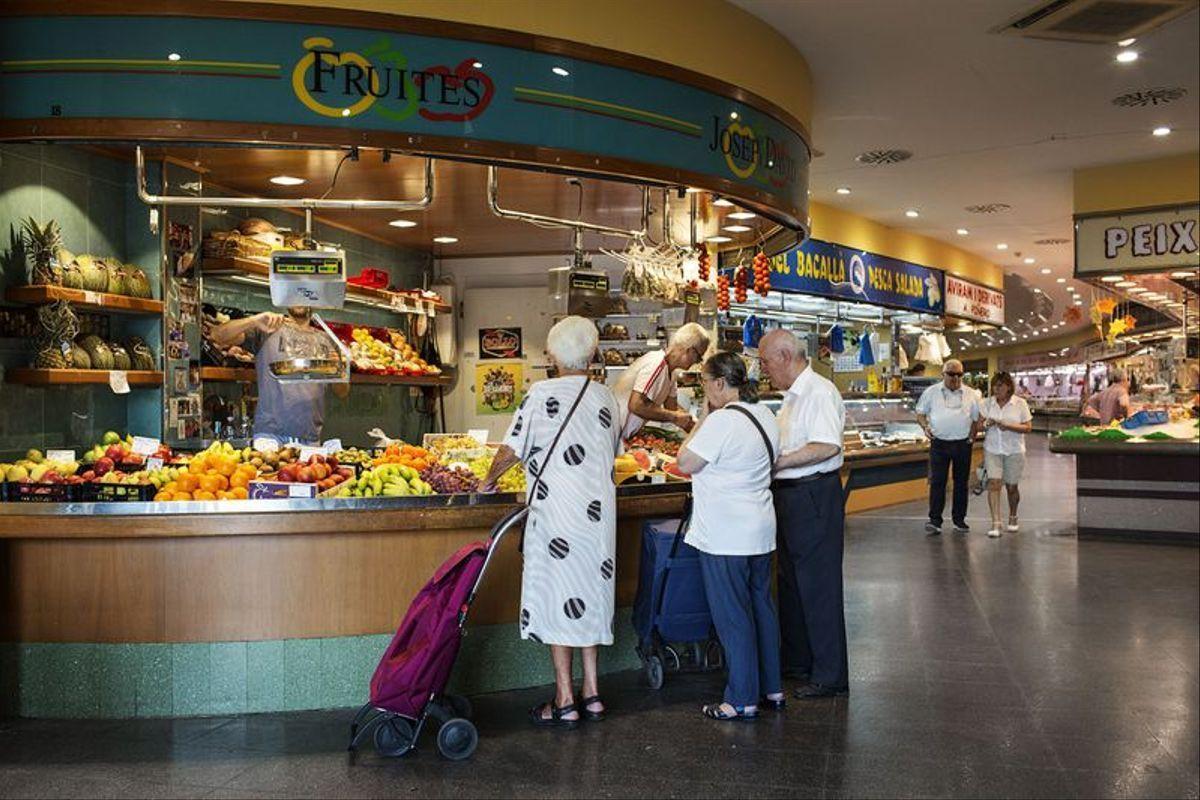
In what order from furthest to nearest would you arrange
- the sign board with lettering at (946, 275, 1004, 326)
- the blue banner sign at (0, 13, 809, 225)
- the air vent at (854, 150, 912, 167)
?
the sign board with lettering at (946, 275, 1004, 326)
the air vent at (854, 150, 912, 167)
the blue banner sign at (0, 13, 809, 225)

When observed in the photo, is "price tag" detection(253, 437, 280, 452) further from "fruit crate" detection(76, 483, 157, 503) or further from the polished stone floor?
the polished stone floor

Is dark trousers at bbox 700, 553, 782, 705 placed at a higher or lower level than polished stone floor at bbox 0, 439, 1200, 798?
higher

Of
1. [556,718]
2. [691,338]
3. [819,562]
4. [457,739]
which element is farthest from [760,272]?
[457,739]

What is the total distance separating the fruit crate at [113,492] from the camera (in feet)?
16.4

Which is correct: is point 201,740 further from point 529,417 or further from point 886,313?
point 886,313

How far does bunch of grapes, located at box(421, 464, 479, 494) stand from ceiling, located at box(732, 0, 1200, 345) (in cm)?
328

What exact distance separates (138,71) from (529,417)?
2.41 m

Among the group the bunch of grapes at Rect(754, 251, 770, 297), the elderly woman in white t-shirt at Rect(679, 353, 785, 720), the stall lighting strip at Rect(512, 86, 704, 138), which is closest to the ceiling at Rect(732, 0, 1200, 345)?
the stall lighting strip at Rect(512, 86, 704, 138)

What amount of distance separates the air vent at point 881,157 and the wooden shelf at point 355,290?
4.20m

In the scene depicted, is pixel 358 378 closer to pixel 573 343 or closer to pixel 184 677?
pixel 184 677

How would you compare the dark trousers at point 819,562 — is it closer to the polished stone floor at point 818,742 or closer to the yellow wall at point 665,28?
the polished stone floor at point 818,742

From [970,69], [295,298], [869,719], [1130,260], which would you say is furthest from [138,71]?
[1130,260]

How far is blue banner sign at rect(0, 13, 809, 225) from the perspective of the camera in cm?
521

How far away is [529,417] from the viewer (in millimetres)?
4816
